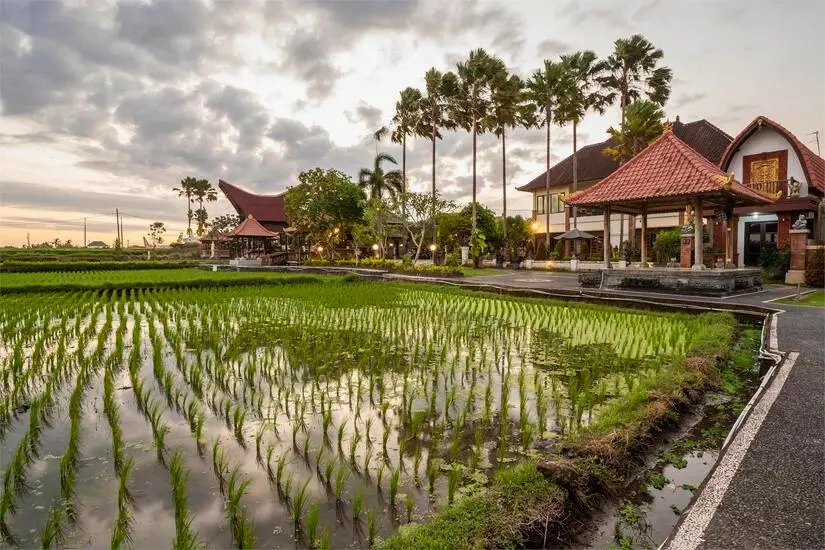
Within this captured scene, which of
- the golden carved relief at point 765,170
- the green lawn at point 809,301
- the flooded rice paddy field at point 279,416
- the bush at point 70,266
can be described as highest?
the golden carved relief at point 765,170

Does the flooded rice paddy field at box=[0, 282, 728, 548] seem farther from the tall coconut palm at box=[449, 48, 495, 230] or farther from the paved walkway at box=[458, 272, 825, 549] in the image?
the tall coconut palm at box=[449, 48, 495, 230]

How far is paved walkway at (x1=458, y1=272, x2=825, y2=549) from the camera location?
8.39ft

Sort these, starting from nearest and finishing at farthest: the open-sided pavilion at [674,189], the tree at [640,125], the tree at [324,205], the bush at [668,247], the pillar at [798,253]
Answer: the open-sided pavilion at [674,189] → the pillar at [798,253] → the bush at [668,247] → the tree at [640,125] → the tree at [324,205]

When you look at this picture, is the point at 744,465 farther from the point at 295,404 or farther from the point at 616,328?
the point at 616,328

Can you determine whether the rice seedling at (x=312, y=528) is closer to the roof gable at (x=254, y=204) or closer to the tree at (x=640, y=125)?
the tree at (x=640, y=125)

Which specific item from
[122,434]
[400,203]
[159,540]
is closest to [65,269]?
[400,203]

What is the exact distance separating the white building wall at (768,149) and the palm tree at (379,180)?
23498mm

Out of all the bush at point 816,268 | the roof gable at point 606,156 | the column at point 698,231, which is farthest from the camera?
the roof gable at point 606,156

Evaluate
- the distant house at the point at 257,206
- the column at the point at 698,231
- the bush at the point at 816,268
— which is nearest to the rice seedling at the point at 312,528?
the column at the point at 698,231

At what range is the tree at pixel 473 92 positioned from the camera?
29953mm

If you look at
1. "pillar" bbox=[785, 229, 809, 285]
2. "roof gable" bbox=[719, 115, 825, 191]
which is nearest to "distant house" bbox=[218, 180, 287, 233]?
"roof gable" bbox=[719, 115, 825, 191]

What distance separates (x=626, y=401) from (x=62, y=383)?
6842 millimetres

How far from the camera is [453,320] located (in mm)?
10414

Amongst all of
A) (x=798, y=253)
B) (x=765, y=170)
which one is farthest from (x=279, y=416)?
(x=765, y=170)
